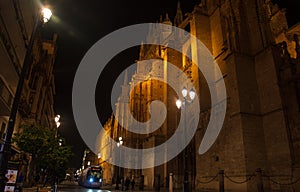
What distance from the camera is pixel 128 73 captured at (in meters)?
55.5

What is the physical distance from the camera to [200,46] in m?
24.6

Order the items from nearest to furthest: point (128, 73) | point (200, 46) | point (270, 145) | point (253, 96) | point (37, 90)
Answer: point (270, 145) < point (253, 96) < point (200, 46) < point (37, 90) < point (128, 73)

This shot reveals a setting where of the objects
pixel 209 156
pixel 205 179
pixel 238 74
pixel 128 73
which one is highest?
pixel 128 73

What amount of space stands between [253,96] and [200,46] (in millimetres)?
A: 8601

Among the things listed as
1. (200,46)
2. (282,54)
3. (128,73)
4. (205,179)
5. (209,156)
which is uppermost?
(128,73)

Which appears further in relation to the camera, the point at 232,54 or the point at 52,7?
the point at 232,54

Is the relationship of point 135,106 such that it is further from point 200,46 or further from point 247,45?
point 247,45

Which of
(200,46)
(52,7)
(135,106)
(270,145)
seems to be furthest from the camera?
(135,106)

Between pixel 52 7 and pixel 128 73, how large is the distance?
4737 centimetres

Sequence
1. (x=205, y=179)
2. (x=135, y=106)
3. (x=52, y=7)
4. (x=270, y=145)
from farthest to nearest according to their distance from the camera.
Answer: (x=135, y=106) → (x=205, y=179) → (x=270, y=145) → (x=52, y=7)

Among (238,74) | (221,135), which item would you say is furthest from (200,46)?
(221,135)

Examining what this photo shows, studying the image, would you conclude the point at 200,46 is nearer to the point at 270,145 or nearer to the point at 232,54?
the point at 232,54

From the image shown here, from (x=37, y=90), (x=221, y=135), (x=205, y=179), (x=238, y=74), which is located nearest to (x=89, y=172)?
(x=37, y=90)

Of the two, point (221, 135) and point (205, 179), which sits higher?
point (221, 135)
